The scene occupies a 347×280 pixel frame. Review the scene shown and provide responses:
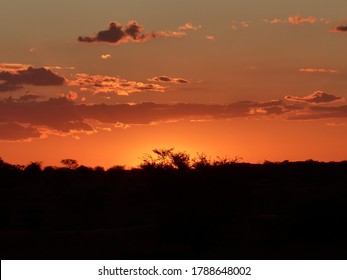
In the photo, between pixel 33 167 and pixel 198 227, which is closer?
pixel 198 227

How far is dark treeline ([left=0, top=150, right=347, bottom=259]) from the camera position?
40.2 metres

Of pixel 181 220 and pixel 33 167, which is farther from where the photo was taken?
pixel 33 167

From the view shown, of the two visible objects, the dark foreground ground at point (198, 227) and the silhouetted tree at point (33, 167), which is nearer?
the dark foreground ground at point (198, 227)

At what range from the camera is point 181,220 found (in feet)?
135

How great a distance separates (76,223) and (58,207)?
11.9m

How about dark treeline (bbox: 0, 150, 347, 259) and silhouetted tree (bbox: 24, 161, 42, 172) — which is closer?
dark treeline (bbox: 0, 150, 347, 259)

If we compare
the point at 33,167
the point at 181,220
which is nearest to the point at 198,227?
the point at 181,220

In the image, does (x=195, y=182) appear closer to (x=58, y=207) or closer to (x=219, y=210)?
(x=219, y=210)

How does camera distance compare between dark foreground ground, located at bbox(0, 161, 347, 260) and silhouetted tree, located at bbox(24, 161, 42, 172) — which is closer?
dark foreground ground, located at bbox(0, 161, 347, 260)

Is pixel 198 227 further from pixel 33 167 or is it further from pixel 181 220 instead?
pixel 33 167

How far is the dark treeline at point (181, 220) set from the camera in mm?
40250

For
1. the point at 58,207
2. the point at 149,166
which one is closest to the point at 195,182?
the point at 149,166

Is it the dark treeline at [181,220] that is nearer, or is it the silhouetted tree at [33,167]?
the dark treeline at [181,220]
